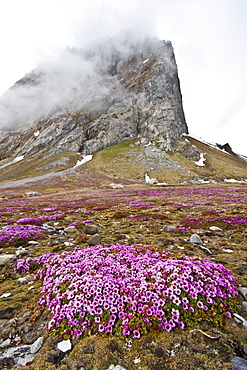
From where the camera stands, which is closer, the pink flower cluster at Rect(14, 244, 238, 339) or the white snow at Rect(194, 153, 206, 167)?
the pink flower cluster at Rect(14, 244, 238, 339)

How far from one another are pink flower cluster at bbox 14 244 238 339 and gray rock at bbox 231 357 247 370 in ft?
3.42

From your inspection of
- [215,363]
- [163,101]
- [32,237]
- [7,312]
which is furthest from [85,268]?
[163,101]

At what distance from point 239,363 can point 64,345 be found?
341 cm

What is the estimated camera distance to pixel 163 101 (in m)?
200

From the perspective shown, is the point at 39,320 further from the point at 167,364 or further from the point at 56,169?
the point at 56,169

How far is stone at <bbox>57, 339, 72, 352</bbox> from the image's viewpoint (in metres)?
3.63

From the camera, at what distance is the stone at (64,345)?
3628 millimetres

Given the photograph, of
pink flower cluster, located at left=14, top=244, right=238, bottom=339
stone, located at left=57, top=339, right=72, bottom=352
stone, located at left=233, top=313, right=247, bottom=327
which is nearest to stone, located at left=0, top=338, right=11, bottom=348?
pink flower cluster, located at left=14, top=244, right=238, bottom=339

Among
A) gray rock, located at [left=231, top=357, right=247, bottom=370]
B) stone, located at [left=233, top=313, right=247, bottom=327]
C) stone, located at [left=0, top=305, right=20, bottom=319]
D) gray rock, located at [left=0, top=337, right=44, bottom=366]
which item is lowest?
stone, located at [left=0, top=305, right=20, bottom=319]

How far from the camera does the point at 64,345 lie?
3729mm

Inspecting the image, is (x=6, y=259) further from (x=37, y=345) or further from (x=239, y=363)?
(x=239, y=363)

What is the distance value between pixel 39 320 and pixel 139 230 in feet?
30.3

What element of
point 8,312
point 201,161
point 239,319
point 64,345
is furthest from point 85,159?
point 239,319

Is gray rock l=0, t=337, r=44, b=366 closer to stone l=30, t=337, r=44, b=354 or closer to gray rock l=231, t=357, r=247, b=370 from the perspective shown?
stone l=30, t=337, r=44, b=354
